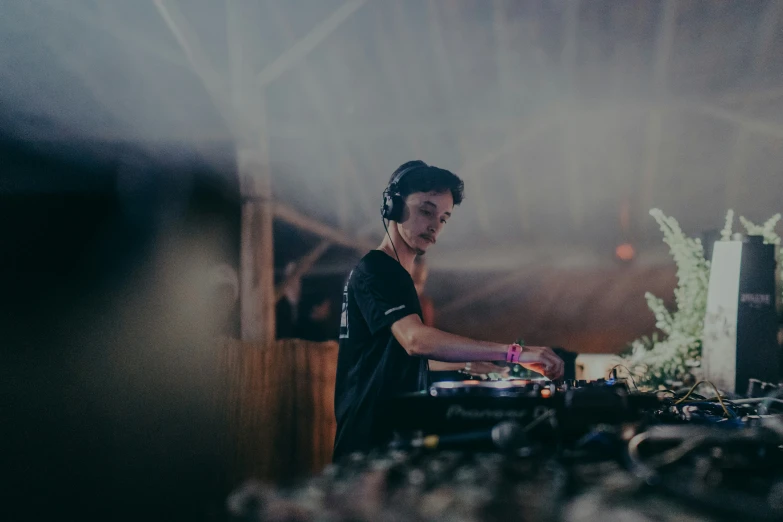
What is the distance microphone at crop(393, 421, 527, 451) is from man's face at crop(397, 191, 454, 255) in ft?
3.34

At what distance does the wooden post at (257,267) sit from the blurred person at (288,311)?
5.04 feet

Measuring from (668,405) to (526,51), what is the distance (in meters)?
2.61

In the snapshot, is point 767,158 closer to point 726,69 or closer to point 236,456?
point 726,69

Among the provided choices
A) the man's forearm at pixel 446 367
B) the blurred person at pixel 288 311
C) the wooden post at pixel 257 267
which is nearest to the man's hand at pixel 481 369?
the man's forearm at pixel 446 367

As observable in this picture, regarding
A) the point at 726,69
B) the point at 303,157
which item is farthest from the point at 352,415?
the point at 726,69

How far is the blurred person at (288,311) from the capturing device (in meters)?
6.23

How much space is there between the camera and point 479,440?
1246 millimetres

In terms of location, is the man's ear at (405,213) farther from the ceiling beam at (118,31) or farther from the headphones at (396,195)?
the ceiling beam at (118,31)

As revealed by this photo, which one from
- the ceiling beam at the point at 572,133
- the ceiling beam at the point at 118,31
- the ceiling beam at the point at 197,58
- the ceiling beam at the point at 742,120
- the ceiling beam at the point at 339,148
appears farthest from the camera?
the ceiling beam at the point at 742,120

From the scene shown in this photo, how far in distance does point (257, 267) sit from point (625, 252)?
367 cm

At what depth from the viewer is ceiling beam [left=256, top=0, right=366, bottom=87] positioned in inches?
131

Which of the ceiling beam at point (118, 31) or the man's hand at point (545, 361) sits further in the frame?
the ceiling beam at point (118, 31)

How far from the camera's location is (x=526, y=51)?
12.3ft

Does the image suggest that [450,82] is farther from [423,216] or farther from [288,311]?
[288,311]
